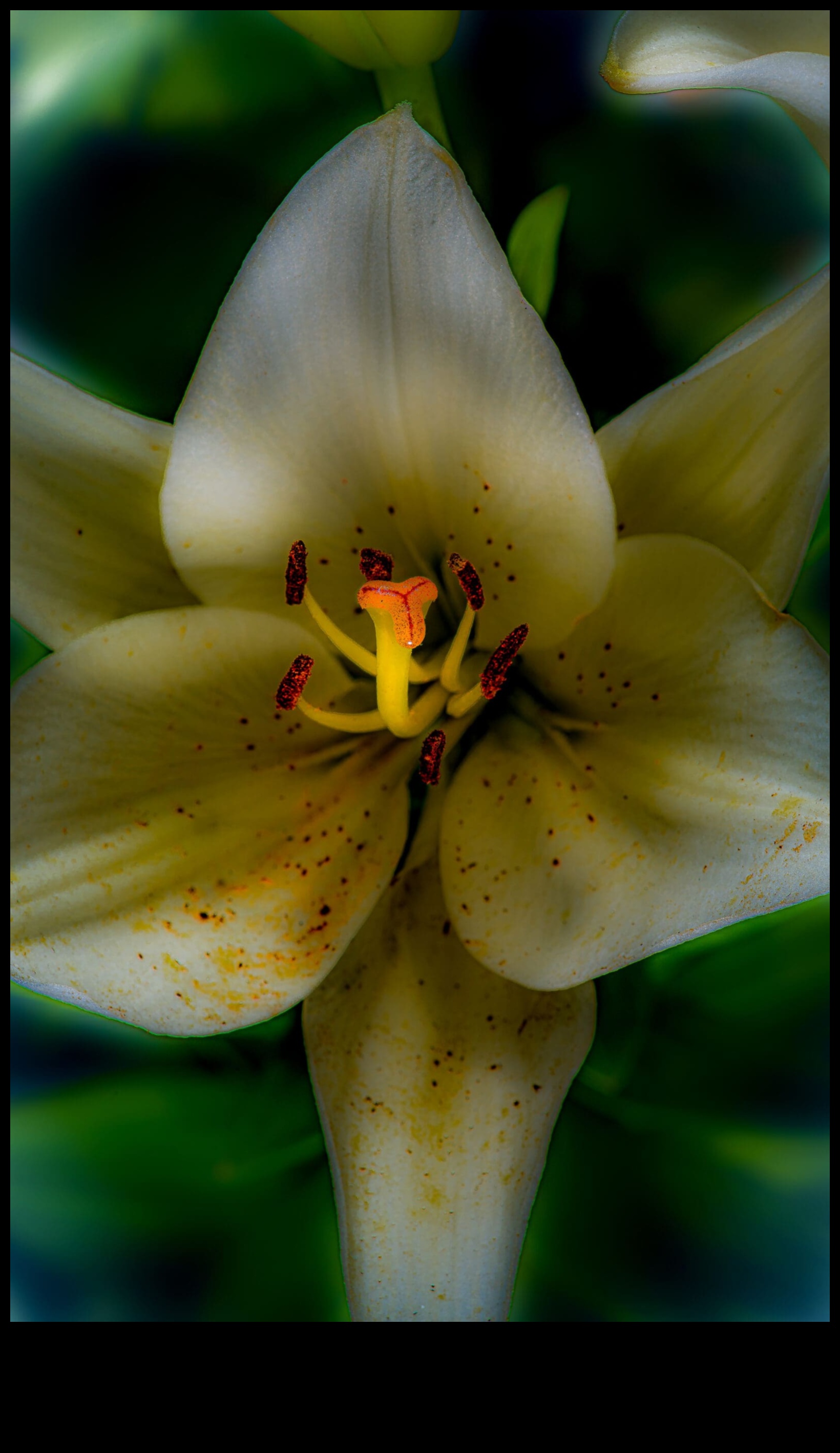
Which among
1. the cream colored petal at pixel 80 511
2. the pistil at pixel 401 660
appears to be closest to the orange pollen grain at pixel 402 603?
the pistil at pixel 401 660

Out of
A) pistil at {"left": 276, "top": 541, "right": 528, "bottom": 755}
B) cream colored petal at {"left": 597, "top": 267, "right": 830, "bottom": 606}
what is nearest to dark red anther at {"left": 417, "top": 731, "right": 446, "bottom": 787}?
pistil at {"left": 276, "top": 541, "right": 528, "bottom": 755}

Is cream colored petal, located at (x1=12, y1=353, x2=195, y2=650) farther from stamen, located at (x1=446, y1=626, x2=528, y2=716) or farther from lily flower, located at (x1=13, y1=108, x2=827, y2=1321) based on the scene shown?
stamen, located at (x1=446, y1=626, x2=528, y2=716)

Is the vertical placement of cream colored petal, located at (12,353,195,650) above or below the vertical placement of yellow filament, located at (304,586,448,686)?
above

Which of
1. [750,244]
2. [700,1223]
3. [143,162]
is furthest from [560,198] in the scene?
[700,1223]

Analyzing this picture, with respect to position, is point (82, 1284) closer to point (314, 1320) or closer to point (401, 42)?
point (314, 1320)

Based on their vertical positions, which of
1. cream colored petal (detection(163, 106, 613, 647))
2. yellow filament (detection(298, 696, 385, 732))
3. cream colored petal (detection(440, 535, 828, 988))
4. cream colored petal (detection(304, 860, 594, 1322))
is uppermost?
cream colored petal (detection(163, 106, 613, 647))

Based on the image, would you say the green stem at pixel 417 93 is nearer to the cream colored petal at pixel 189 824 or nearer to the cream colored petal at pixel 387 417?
the cream colored petal at pixel 387 417

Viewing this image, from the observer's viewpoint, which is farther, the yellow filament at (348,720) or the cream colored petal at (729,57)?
the yellow filament at (348,720)

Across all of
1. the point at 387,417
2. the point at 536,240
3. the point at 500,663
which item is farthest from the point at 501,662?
the point at 536,240
